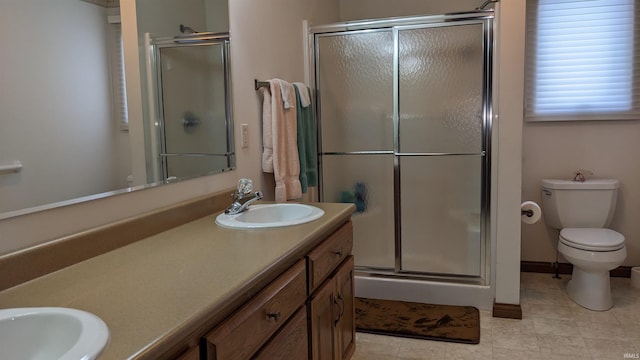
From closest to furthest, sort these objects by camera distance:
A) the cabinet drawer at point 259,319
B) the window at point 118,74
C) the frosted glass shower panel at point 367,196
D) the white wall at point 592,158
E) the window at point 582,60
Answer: the cabinet drawer at point 259,319 < the window at point 118,74 < the frosted glass shower panel at point 367,196 < the window at point 582,60 < the white wall at point 592,158

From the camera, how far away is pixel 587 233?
2.93 m

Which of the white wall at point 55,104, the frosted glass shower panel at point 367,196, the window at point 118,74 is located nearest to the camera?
the white wall at point 55,104

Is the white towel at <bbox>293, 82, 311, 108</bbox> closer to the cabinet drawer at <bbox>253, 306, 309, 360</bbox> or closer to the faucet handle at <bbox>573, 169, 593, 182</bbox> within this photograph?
the cabinet drawer at <bbox>253, 306, 309, 360</bbox>

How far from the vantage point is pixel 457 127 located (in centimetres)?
285

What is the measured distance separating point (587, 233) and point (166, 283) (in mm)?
2795

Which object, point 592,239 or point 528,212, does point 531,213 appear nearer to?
point 528,212

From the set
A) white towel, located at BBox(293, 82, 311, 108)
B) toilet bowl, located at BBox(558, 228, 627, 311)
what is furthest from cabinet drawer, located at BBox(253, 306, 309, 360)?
toilet bowl, located at BBox(558, 228, 627, 311)

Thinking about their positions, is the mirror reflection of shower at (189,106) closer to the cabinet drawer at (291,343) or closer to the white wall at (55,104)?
the white wall at (55,104)

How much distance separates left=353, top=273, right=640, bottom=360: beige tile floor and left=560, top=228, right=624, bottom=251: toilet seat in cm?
40

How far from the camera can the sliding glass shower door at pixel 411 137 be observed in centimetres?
279

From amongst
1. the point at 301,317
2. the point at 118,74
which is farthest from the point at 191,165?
the point at 301,317

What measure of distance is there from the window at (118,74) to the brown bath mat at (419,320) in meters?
1.82

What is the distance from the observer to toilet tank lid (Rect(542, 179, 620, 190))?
3100 millimetres

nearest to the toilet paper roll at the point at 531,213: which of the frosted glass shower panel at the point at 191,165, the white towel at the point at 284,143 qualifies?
the white towel at the point at 284,143
